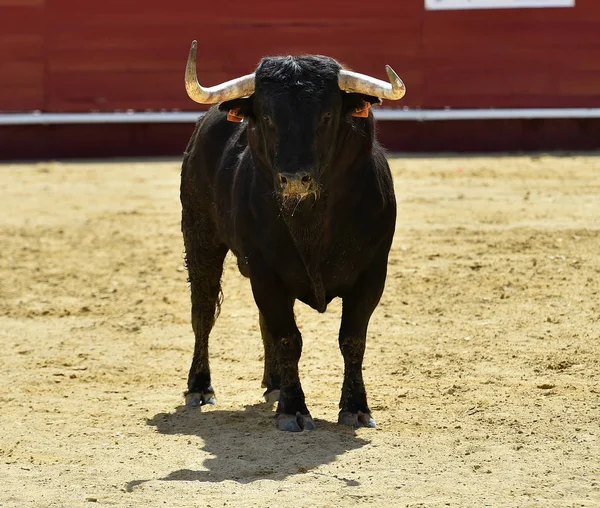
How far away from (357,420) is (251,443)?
391 mm

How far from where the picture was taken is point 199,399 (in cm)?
496

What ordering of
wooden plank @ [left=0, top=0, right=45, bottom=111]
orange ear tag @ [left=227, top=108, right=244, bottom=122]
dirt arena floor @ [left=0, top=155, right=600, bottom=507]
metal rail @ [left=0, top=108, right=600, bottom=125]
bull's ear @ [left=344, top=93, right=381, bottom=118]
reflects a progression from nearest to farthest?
dirt arena floor @ [left=0, top=155, right=600, bottom=507], bull's ear @ [left=344, top=93, right=381, bottom=118], orange ear tag @ [left=227, top=108, right=244, bottom=122], metal rail @ [left=0, top=108, right=600, bottom=125], wooden plank @ [left=0, top=0, right=45, bottom=111]

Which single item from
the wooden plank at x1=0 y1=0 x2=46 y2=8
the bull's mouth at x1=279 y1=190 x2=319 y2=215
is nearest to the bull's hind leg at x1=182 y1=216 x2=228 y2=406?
the bull's mouth at x1=279 y1=190 x2=319 y2=215

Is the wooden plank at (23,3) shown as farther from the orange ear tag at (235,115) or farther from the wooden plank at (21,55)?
the orange ear tag at (235,115)

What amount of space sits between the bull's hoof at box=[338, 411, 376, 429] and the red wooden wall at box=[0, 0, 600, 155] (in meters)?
7.29

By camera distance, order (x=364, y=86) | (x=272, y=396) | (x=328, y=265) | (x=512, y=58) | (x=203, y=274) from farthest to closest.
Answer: (x=512, y=58) < (x=203, y=274) < (x=272, y=396) < (x=328, y=265) < (x=364, y=86)

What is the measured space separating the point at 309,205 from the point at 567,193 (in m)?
4.70

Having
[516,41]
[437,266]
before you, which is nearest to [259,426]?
[437,266]

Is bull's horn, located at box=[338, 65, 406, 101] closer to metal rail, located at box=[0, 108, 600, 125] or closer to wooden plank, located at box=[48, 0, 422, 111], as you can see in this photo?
metal rail, located at box=[0, 108, 600, 125]

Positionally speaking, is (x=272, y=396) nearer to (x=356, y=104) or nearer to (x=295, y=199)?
(x=295, y=199)

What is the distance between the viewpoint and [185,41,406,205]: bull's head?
3.98m

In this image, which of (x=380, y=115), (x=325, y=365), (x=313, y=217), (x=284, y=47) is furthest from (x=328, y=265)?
(x=284, y=47)

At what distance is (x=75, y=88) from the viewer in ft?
38.6

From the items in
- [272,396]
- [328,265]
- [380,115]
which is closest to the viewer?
[328,265]
